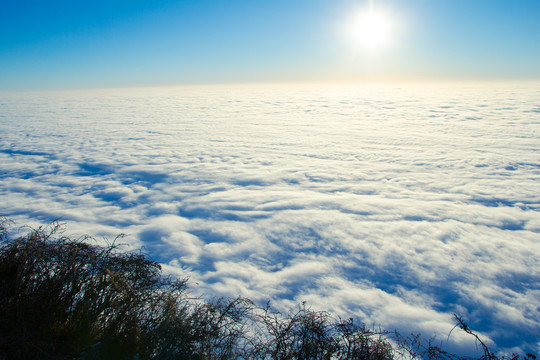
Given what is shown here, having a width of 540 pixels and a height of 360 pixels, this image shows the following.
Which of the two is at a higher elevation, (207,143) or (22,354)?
(22,354)

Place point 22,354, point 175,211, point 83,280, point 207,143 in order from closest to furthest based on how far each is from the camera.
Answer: point 22,354
point 83,280
point 175,211
point 207,143

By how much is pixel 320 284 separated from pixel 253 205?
495cm

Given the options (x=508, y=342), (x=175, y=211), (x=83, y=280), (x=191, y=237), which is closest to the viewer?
(x=83, y=280)

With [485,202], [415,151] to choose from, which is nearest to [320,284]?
[485,202]

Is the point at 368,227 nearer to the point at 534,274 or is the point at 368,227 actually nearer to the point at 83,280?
the point at 534,274

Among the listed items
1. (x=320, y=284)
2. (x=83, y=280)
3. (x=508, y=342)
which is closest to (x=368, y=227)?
(x=320, y=284)

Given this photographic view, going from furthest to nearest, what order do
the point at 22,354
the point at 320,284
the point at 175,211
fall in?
the point at 175,211 → the point at 320,284 → the point at 22,354

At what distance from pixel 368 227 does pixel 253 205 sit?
413 cm

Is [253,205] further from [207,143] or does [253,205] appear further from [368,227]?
[207,143]

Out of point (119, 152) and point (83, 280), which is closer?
point (83, 280)

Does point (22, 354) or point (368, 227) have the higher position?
point (22, 354)

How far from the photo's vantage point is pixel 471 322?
4.65 metres

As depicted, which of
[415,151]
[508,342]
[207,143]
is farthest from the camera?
[207,143]

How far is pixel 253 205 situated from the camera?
10.1m
